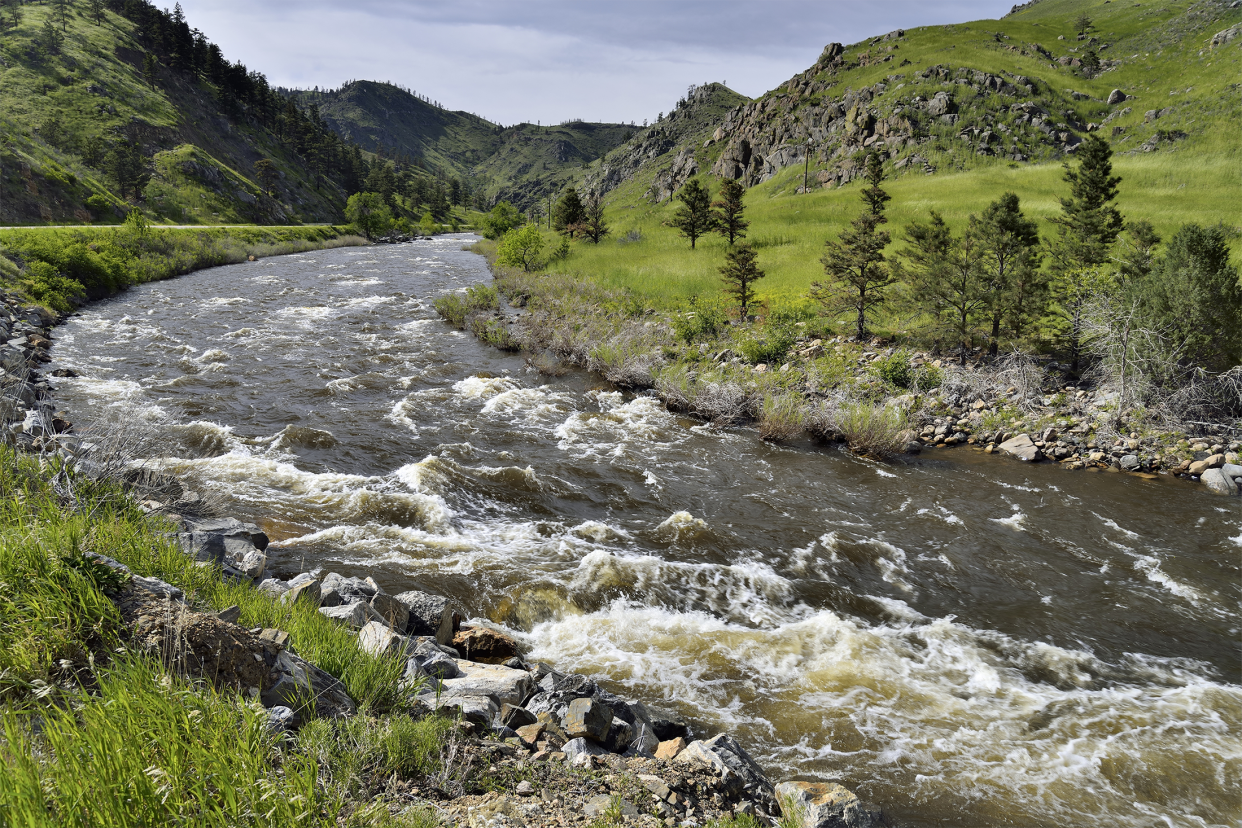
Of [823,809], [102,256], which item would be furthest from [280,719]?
[102,256]

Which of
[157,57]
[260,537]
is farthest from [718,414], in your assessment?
[157,57]

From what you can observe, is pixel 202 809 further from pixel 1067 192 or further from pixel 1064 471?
pixel 1067 192

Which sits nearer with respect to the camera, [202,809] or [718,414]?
[202,809]

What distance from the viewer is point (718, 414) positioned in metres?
17.2

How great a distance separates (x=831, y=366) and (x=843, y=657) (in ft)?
42.8

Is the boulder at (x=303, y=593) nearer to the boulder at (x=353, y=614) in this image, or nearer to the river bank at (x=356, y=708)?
the river bank at (x=356, y=708)

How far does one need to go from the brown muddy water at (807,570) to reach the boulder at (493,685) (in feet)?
5.47

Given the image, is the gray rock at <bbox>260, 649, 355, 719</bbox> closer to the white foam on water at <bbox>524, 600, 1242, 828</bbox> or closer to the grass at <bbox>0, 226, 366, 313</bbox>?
the white foam on water at <bbox>524, 600, 1242, 828</bbox>

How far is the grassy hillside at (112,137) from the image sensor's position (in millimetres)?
52906

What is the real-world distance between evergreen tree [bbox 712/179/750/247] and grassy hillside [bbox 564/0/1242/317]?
138 cm

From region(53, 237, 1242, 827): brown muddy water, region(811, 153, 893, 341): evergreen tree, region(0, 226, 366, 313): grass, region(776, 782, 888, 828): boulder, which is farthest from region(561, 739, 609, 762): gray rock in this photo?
region(0, 226, 366, 313): grass

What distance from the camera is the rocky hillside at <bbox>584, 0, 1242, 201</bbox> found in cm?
6594

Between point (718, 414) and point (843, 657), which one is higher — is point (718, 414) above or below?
above

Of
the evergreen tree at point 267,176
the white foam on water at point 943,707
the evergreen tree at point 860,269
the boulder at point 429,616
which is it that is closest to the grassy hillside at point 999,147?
the evergreen tree at point 860,269
